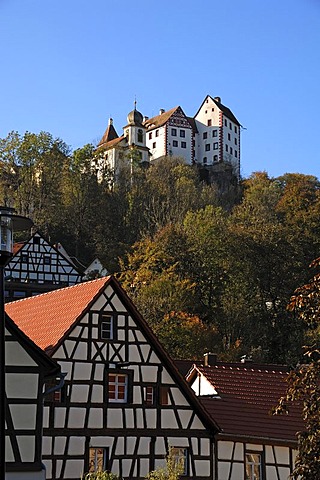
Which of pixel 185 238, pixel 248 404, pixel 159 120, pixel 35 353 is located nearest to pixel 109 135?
pixel 159 120

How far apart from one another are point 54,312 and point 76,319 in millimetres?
1898

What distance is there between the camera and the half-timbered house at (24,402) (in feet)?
63.6

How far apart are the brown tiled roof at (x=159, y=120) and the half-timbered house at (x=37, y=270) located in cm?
4868

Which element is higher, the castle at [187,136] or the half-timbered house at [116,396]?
the castle at [187,136]

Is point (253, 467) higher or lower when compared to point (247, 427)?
lower

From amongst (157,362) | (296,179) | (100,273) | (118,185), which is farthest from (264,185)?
(157,362)

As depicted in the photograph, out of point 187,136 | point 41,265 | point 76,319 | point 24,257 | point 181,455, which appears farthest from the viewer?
point 187,136

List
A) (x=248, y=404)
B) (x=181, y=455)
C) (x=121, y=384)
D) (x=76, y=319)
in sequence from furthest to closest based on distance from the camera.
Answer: (x=248, y=404) → (x=181, y=455) → (x=121, y=384) → (x=76, y=319)

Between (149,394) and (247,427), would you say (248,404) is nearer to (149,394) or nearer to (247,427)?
(247,427)

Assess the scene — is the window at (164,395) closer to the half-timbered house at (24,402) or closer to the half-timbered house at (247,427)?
the half-timbered house at (247,427)

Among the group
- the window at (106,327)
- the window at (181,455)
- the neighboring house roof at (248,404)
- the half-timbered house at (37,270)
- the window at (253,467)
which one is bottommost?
the window at (253,467)

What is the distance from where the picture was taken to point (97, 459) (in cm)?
2442

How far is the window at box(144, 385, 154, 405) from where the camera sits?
2536 centimetres

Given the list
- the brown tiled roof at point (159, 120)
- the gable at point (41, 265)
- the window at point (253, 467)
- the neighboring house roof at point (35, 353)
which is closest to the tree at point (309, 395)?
the neighboring house roof at point (35, 353)
